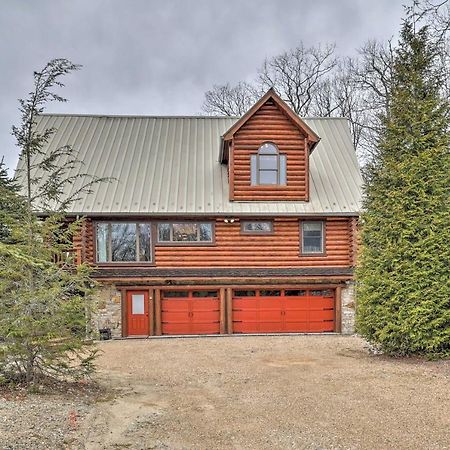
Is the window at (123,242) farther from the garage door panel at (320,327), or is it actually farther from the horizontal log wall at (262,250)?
the garage door panel at (320,327)

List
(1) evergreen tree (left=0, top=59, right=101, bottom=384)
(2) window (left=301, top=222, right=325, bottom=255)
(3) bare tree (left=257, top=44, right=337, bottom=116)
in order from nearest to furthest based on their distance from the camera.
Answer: (1) evergreen tree (left=0, top=59, right=101, bottom=384), (2) window (left=301, top=222, right=325, bottom=255), (3) bare tree (left=257, top=44, right=337, bottom=116)

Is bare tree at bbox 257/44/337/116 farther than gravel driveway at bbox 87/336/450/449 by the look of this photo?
Yes

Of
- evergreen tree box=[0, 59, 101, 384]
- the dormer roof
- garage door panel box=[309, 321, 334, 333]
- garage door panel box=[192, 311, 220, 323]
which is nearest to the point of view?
evergreen tree box=[0, 59, 101, 384]

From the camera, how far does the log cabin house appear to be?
583 inches

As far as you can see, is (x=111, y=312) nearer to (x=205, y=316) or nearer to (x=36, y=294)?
(x=205, y=316)

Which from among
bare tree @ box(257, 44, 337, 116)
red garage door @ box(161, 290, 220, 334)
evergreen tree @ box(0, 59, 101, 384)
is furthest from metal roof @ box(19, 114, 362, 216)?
bare tree @ box(257, 44, 337, 116)

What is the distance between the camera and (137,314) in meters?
15.1

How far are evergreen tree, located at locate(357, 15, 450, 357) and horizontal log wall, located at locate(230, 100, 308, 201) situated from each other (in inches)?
160

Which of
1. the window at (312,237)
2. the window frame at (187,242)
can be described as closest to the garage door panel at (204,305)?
the window frame at (187,242)

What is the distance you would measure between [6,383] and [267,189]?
10.6 metres

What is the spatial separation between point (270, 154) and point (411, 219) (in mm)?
6247

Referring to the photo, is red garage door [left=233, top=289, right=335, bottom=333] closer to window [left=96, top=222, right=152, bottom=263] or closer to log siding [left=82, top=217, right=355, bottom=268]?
log siding [left=82, top=217, right=355, bottom=268]

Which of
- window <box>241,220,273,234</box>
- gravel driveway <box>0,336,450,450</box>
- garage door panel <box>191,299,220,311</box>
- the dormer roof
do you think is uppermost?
the dormer roof

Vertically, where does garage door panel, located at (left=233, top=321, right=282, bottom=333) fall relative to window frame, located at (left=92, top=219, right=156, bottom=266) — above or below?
below
